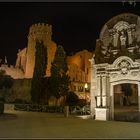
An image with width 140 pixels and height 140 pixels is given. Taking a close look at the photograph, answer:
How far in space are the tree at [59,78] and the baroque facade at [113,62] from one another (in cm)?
1122

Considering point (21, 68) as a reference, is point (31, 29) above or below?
above

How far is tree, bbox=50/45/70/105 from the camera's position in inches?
1220

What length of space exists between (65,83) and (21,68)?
29.2 metres

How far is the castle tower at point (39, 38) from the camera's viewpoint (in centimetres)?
4950

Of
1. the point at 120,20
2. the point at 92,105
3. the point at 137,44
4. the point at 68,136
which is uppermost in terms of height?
the point at 120,20

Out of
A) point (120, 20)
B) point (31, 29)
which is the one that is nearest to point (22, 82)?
point (31, 29)

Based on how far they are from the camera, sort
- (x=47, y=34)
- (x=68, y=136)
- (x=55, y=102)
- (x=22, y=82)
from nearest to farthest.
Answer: (x=68, y=136) < (x=55, y=102) < (x=22, y=82) < (x=47, y=34)

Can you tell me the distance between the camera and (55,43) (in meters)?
52.3

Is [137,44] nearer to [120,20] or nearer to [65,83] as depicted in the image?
[120,20]

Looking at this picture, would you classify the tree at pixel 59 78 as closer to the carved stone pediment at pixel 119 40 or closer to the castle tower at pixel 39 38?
the carved stone pediment at pixel 119 40

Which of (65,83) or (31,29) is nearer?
(65,83)

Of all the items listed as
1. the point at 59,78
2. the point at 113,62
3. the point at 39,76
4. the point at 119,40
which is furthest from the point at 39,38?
the point at 113,62

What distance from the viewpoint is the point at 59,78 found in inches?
1235

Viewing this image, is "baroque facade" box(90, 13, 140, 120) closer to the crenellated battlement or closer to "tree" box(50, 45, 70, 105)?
"tree" box(50, 45, 70, 105)
